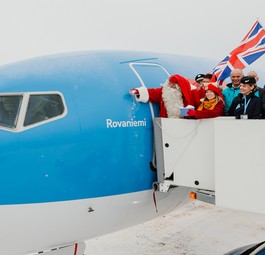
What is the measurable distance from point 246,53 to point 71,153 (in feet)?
12.6

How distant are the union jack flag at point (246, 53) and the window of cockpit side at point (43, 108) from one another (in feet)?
10.7

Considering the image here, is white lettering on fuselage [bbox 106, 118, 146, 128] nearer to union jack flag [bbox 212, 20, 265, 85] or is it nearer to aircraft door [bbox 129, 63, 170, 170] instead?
aircraft door [bbox 129, 63, 170, 170]

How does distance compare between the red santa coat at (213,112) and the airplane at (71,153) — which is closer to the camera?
the airplane at (71,153)

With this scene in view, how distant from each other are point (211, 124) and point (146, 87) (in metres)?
1.25

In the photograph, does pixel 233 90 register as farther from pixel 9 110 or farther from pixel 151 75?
pixel 9 110

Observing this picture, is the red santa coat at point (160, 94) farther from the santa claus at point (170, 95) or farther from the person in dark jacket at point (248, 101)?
the person in dark jacket at point (248, 101)

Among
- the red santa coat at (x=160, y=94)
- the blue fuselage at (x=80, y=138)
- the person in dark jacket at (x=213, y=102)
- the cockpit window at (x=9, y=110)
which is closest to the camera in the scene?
the blue fuselage at (x=80, y=138)

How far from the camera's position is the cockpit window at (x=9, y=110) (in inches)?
195

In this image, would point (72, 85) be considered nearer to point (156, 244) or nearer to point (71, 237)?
point (71, 237)

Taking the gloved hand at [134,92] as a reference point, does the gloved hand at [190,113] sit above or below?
below

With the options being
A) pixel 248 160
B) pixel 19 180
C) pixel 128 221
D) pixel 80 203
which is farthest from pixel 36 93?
pixel 248 160

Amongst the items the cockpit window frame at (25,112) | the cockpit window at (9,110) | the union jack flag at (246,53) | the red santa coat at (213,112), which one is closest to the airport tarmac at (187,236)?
the union jack flag at (246,53)

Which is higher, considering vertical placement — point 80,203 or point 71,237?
point 80,203

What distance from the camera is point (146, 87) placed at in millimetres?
6184
